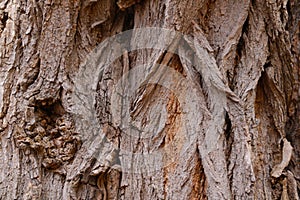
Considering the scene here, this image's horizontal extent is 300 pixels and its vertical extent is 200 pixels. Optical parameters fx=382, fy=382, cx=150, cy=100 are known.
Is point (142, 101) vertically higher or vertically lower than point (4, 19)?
lower

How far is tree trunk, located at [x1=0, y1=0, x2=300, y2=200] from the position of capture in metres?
1.18

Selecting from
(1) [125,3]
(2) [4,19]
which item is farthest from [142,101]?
Result: (2) [4,19]

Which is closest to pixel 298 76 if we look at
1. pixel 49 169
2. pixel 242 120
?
pixel 242 120

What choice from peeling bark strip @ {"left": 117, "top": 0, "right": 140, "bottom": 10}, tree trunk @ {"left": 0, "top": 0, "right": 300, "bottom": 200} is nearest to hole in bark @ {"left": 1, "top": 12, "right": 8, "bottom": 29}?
tree trunk @ {"left": 0, "top": 0, "right": 300, "bottom": 200}

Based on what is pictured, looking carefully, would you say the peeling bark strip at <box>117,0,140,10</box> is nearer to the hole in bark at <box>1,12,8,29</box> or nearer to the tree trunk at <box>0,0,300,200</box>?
the tree trunk at <box>0,0,300,200</box>

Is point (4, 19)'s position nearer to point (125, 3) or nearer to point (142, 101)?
point (125, 3)

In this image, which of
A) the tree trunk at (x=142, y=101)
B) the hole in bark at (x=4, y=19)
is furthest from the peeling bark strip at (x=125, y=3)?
the hole in bark at (x=4, y=19)

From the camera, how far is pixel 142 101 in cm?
124

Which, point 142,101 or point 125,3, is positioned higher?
point 125,3

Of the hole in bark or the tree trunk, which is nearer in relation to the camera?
the tree trunk

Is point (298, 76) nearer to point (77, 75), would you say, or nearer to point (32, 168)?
point (77, 75)

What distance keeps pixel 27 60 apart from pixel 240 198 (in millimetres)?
799

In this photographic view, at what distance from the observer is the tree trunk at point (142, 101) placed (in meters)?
1.18

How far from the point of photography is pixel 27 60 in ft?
4.07
